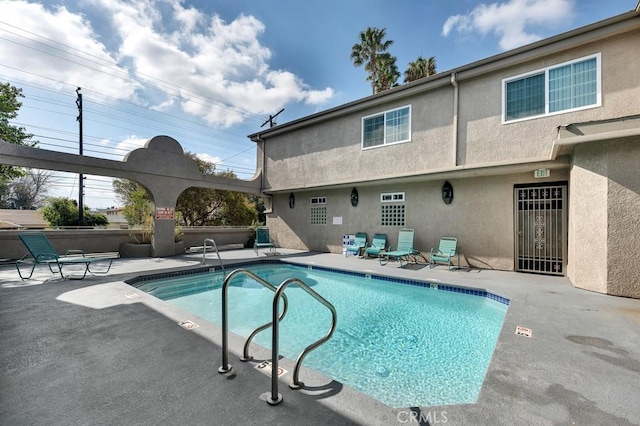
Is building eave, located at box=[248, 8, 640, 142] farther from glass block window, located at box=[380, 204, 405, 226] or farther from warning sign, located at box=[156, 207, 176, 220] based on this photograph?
warning sign, located at box=[156, 207, 176, 220]

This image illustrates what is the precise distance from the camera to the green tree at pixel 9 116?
13.4 meters

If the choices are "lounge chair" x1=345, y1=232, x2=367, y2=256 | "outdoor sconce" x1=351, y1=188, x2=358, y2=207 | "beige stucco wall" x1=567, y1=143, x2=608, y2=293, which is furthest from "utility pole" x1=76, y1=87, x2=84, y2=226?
"beige stucco wall" x1=567, y1=143, x2=608, y2=293

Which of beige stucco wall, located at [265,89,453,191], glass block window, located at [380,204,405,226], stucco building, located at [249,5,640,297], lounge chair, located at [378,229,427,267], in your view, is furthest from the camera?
glass block window, located at [380,204,405,226]

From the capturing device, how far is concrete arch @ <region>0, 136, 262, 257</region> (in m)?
9.89

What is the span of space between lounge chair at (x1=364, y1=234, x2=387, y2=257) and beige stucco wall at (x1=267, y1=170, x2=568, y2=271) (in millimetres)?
314

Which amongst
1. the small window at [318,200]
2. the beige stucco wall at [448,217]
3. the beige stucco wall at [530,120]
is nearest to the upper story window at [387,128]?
the beige stucco wall at [448,217]

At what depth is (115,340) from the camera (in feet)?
12.3

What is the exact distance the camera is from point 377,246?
11992mm

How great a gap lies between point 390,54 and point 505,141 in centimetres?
1765

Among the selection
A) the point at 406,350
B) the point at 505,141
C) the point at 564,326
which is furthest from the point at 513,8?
the point at 406,350

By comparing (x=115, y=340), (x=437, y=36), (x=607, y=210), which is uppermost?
(x=437, y=36)

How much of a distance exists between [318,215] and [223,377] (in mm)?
12211

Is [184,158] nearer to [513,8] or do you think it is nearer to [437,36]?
[437,36]
